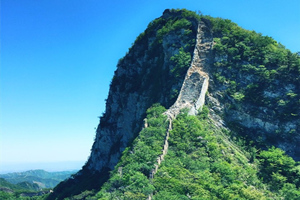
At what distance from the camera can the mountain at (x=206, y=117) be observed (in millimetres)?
29141

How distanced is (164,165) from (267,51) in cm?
2667

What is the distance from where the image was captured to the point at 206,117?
131ft

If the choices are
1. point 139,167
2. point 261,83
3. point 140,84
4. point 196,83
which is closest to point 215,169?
point 139,167

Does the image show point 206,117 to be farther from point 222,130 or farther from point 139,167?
point 139,167

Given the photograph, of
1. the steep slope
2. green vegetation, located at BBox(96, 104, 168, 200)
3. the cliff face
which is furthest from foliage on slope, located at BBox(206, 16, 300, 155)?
green vegetation, located at BBox(96, 104, 168, 200)

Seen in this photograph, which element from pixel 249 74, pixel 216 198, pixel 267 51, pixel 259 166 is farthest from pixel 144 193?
pixel 267 51

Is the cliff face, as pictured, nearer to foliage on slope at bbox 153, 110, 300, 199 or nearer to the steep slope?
the steep slope

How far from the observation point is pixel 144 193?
25609 mm

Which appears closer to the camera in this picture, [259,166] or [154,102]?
[259,166]

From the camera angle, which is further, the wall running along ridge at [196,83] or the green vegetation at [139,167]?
the wall running along ridge at [196,83]

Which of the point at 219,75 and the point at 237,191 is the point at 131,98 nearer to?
the point at 219,75

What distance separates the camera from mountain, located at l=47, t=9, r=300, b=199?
29.1 metres

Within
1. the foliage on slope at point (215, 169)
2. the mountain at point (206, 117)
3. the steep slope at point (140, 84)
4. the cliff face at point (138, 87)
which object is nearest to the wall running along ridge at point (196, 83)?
the mountain at point (206, 117)

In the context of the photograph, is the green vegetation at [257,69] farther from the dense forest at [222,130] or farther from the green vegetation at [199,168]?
the green vegetation at [199,168]
